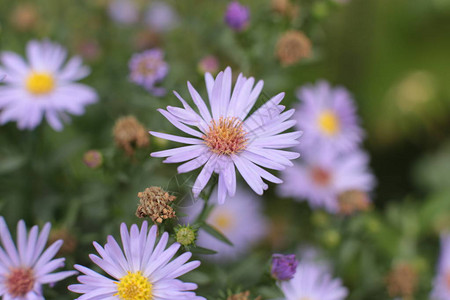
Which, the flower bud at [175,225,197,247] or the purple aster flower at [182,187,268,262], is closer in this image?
the flower bud at [175,225,197,247]

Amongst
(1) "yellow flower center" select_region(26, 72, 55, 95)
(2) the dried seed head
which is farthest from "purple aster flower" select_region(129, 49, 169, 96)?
(1) "yellow flower center" select_region(26, 72, 55, 95)

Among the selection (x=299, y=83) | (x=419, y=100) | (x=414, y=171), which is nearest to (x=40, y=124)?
(x=299, y=83)

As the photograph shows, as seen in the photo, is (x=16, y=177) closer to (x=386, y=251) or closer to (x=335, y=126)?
(x=335, y=126)

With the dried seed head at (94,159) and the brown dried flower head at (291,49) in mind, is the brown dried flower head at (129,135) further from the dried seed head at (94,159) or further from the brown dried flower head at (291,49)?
the brown dried flower head at (291,49)

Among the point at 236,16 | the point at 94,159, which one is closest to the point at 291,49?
the point at 236,16

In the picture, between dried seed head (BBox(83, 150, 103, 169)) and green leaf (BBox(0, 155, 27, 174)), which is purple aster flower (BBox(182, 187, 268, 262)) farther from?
green leaf (BBox(0, 155, 27, 174))

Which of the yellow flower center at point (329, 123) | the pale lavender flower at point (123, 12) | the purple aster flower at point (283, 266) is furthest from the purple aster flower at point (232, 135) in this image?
the pale lavender flower at point (123, 12)
